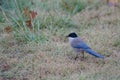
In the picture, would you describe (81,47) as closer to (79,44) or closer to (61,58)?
(79,44)

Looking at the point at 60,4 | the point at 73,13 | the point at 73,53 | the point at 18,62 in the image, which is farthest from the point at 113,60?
the point at 60,4

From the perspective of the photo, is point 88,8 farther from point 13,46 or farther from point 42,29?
point 13,46

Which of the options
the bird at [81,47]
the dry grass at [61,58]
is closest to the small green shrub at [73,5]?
the dry grass at [61,58]

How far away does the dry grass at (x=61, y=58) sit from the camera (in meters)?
5.06

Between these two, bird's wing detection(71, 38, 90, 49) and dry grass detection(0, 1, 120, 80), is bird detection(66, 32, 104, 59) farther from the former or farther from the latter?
dry grass detection(0, 1, 120, 80)

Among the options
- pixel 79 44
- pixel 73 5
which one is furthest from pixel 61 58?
pixel 73 5

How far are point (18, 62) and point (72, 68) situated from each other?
2.73 ft

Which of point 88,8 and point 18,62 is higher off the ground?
point 88,8

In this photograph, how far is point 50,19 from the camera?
7.18 m

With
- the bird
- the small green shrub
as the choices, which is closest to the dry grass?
the bird

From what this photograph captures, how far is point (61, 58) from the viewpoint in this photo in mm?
5637

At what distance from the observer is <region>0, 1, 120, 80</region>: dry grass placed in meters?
5.06

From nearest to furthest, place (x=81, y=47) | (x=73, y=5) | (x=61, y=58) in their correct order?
(x=81, y=47) < (x=61, y=58) < (x=73, y=5)

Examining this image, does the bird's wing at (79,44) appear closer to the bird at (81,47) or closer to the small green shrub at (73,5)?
the bird at (81,47)
